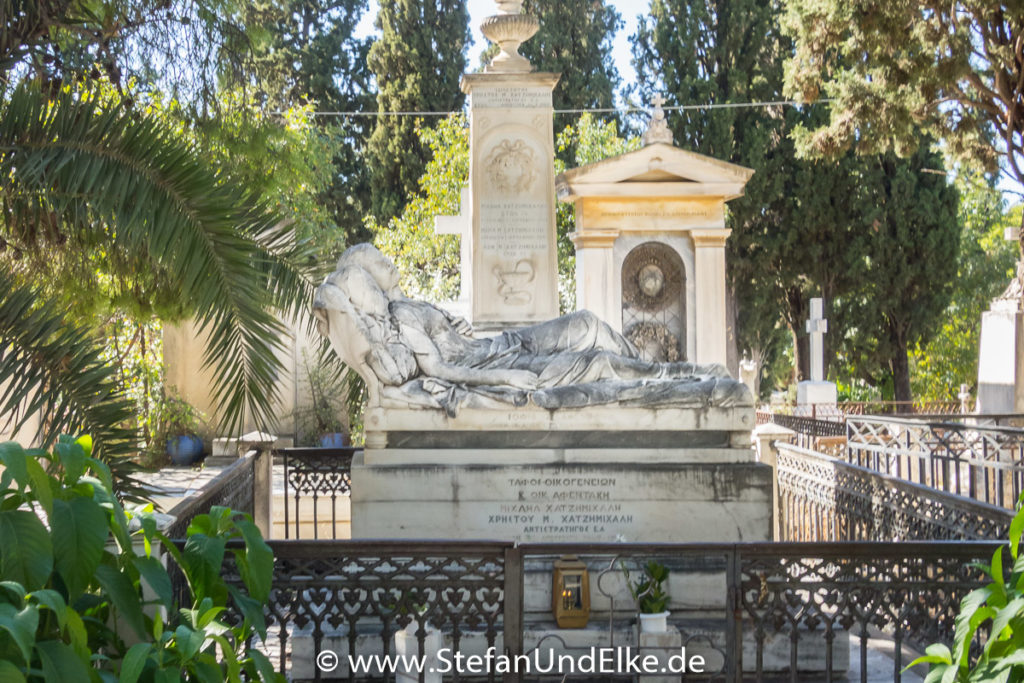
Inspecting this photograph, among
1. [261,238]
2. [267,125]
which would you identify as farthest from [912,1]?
[261,238]

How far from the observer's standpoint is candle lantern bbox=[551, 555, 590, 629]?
18.5 ft

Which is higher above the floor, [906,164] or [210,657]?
[906,164]

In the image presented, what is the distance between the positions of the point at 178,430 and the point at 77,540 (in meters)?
12.6

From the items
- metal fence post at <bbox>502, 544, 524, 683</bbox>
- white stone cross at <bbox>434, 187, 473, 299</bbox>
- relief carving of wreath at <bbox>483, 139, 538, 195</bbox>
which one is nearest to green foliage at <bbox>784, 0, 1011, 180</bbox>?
white stone cross at <bbox>434, 187, 473, 299</bbox>

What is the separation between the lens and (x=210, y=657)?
10.2 ft

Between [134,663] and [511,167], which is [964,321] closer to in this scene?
[511,167]

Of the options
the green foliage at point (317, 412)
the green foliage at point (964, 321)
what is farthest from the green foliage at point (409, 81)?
the green foliage at point (964, 321)

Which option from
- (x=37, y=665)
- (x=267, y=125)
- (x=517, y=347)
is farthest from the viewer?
(x=267, y=125)

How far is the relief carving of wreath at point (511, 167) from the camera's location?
382 inches

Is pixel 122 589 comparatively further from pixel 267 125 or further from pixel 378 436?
pixel 267 125

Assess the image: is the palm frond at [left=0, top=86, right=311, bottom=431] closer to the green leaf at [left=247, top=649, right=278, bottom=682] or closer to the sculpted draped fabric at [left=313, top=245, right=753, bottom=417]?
the sculpted draped fabric at [left=313, top=245, right=753, bottom=417]

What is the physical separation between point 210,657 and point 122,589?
0.35 m

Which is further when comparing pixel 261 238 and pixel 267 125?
pixel 267 125

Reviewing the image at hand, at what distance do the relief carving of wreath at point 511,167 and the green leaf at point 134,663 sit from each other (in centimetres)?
720
